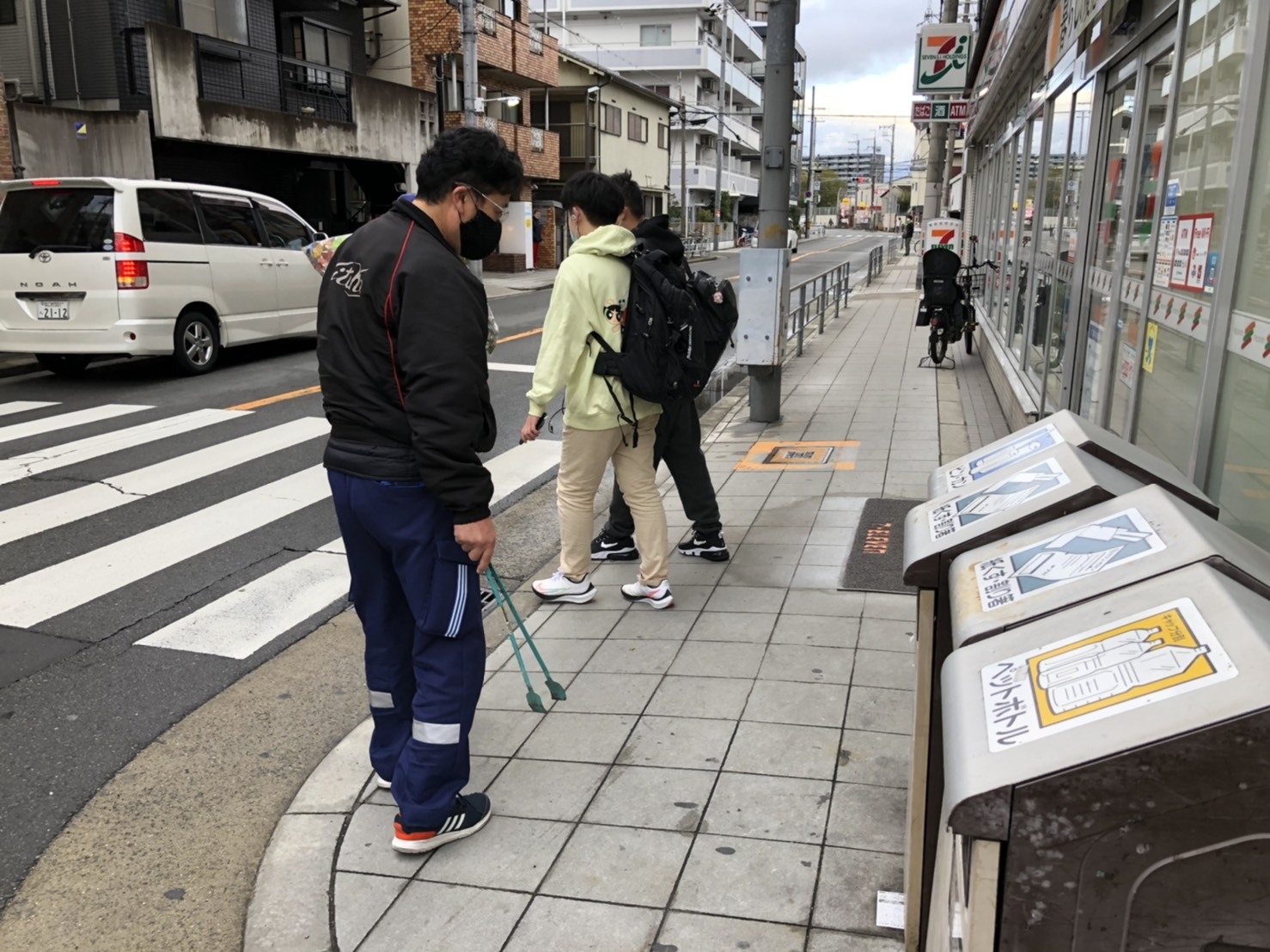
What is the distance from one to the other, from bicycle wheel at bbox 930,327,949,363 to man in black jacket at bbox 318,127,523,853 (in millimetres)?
9490

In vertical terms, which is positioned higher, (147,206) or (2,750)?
(147,206)

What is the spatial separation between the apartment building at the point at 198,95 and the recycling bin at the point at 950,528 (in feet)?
52.7

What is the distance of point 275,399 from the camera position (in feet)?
32.2

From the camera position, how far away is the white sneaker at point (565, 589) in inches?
187

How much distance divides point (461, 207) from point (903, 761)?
2.19 metres

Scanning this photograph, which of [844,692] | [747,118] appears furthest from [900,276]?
[747,118]

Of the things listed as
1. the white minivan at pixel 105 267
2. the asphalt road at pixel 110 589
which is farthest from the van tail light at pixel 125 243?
the asphalt road at pixel 110 589

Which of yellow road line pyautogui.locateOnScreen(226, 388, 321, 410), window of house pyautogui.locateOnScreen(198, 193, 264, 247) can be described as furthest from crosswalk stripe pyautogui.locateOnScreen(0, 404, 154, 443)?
window of house pyautogui.locateOnScreen(198, 193, 264, 247)

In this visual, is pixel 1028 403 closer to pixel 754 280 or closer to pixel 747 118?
pixel 754 280

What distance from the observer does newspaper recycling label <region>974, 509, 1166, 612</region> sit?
1.77m

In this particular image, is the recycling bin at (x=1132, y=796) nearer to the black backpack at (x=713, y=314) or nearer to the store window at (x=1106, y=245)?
the black backpack at (x=713, y=314)

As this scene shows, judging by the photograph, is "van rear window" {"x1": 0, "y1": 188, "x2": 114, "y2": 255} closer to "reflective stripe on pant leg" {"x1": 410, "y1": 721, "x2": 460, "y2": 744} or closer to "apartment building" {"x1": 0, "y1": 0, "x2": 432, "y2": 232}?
"apartment building" {"x1": 0, "y1": 0, "x2": 432, "y2": 232}

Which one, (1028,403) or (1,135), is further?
(1,135)

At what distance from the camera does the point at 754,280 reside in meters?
8.05
